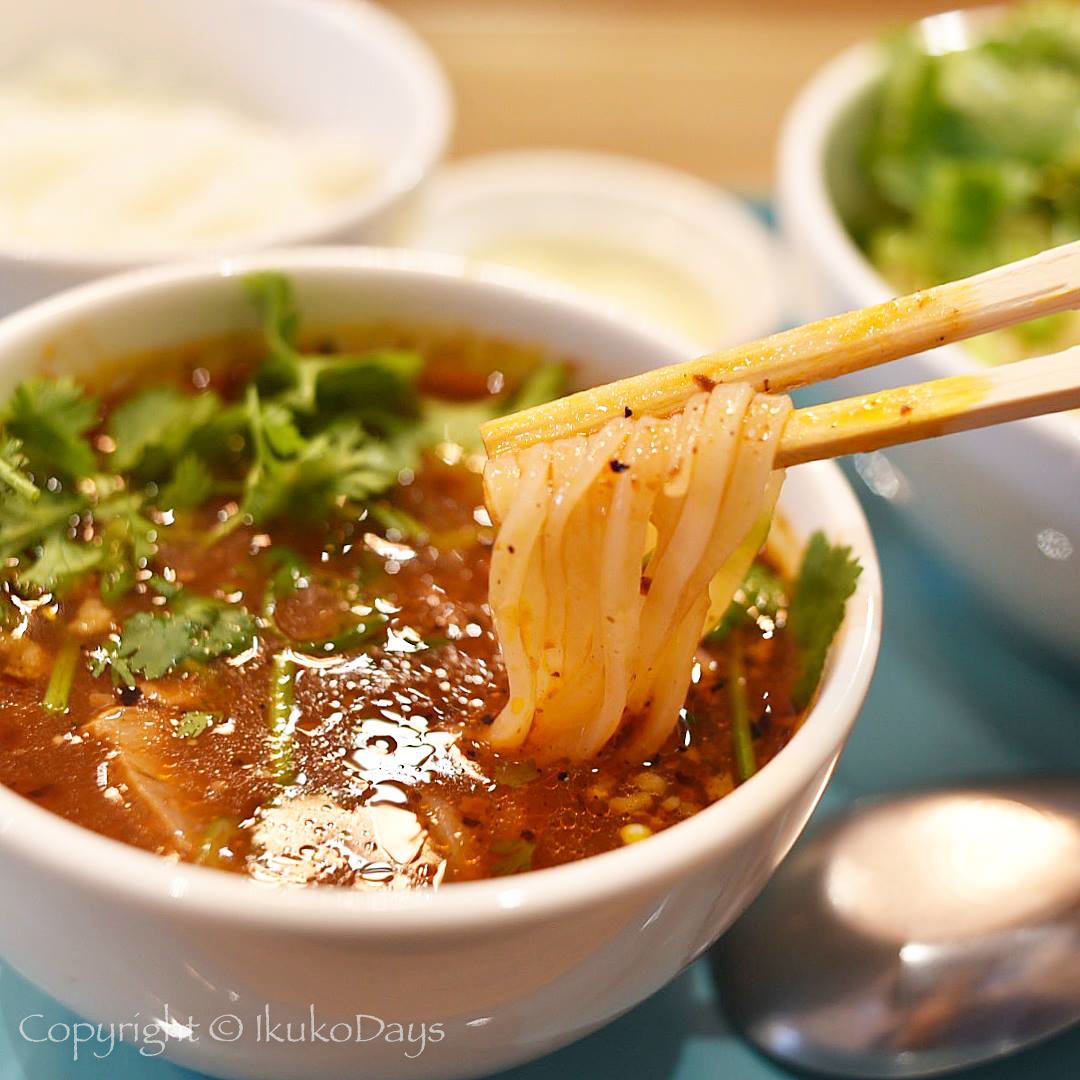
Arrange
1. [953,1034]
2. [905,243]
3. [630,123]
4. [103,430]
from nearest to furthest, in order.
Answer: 1. [953,1034]
2. [103,430]
3. [905,243]
4. [630,123]

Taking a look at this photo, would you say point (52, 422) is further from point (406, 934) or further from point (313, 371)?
point (406, 934)

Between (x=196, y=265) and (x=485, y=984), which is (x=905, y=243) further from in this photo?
(x=485, y=984)

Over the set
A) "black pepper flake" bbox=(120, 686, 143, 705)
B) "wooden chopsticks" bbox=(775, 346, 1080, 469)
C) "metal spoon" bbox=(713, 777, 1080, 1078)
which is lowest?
"metal spoon" bbox=(713, 777, 1080, 1078)

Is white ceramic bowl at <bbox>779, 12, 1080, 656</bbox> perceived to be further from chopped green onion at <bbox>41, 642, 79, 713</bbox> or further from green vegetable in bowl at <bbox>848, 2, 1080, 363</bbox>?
chopped green onion at <bbox>41, 642, 79, 713</bbox>

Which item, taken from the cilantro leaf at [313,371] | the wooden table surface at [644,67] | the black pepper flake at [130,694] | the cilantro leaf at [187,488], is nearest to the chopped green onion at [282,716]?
the black pepper flake at [130,694]

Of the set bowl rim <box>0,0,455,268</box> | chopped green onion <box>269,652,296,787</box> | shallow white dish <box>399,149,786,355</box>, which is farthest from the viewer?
shallow white dish <box>399,149,786,355</box>

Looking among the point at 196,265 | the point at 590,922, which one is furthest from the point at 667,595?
the point at 196,265

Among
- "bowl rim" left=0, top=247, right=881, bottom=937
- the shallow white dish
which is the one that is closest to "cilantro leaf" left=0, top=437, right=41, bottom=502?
"bowl rim" left=0, top=247, right=881, bottom=937
